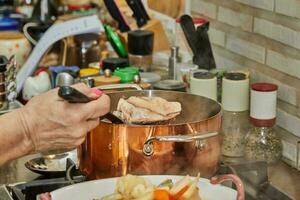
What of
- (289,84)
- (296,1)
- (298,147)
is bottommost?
(298,147)

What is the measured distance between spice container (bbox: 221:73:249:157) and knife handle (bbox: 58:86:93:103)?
1.75 feet

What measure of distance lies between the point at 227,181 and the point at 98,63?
102cm

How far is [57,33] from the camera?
229 cm

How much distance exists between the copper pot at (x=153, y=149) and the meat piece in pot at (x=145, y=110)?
0.34 feet

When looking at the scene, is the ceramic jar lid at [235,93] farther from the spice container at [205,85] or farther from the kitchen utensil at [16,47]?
the kitchen utensil at [16,47]

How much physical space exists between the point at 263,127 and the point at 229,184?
0.28 metres

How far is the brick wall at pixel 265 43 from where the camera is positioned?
164 cm

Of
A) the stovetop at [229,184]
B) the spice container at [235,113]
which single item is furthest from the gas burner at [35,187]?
the spice container at [235,113]

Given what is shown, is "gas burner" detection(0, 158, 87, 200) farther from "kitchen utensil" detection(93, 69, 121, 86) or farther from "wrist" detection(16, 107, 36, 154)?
"kitchen utensil" detection(93, 69, 121, 86)

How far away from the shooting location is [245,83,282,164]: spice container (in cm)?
162

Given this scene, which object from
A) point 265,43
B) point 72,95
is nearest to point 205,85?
point 265,43

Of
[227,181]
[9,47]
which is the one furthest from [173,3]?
[227,181]

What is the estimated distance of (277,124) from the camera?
5.63ft

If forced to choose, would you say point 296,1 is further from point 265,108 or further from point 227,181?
point 227,181
